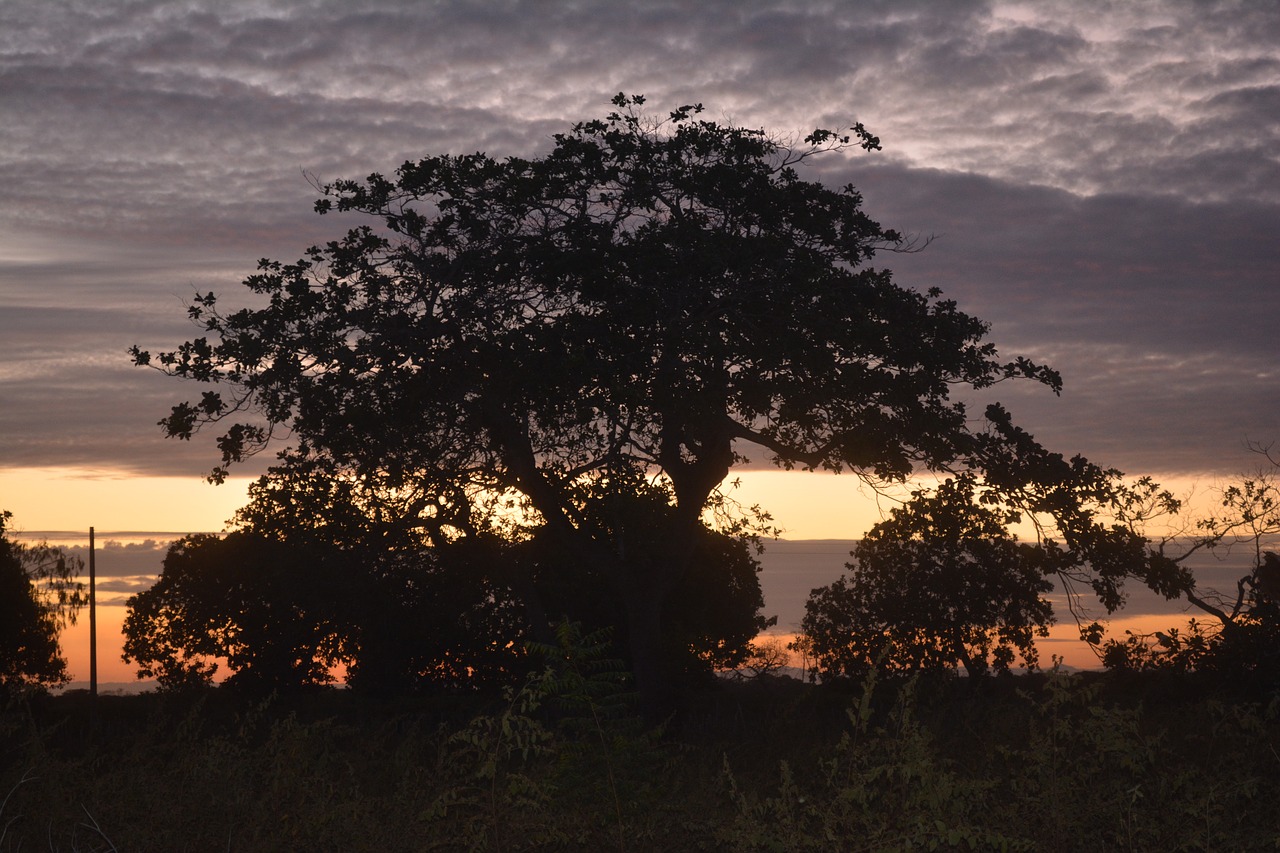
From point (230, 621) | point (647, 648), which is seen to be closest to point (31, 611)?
point (230, 621)

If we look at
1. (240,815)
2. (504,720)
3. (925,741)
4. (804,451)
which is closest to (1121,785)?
(925,741)

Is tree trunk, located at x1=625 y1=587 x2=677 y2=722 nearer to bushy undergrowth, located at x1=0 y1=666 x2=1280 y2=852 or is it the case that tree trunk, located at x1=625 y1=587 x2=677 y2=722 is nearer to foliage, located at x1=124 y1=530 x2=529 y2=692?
foliage, located at x1=124 y1=530 x2=529 y2=692

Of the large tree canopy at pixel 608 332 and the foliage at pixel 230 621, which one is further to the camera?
the foliage at pixel 230 621

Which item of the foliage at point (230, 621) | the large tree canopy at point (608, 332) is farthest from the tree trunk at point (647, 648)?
the foliage at point (230, 621)

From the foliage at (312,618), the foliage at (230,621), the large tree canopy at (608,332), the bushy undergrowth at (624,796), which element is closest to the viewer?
the bushy undergrowth at (624,796)

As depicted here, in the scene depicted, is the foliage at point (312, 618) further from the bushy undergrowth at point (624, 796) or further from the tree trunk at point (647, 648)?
the bushy undergrowth at point (624, 796)

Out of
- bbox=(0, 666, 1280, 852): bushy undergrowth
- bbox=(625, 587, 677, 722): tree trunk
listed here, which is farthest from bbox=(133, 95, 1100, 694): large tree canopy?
bbox=(0, 666, 1280, 852): bushy undergrowth

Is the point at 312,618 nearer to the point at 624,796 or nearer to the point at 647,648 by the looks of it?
the point at 647,648

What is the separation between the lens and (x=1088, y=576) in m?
20.7

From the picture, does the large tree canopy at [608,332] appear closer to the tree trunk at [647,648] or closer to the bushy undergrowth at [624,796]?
the tree trunk at [647,648]

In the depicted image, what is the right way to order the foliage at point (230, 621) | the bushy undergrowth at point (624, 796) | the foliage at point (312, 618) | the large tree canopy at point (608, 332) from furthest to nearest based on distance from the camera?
the foliage at point (230, 621) < the foliage at point (312, 618) < the large tree canopy at point (608, 332) < the bushy undergrowth at point (624, 796)

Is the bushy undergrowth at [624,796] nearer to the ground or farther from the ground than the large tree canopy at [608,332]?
nearer to the ground

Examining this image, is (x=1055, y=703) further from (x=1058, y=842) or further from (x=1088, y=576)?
(x=1088, y=576)

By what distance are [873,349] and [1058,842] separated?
48.5ft
